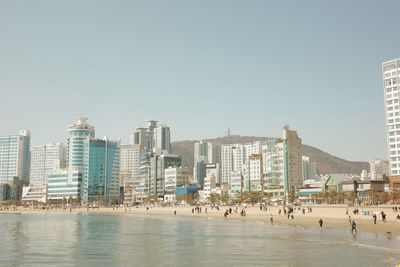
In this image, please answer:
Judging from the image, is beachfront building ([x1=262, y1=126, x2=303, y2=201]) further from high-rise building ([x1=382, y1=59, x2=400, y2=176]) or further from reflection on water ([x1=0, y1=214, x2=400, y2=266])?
reflection on water ([x1=0, y1=214, x2=400, y2=266])

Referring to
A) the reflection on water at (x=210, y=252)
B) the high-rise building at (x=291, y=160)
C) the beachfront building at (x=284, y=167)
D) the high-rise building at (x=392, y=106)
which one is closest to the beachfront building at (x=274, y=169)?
the beachfront building at (x=284, y=167)

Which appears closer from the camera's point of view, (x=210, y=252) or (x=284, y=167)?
(x=210, y=252)

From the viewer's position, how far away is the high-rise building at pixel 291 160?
7057 inches

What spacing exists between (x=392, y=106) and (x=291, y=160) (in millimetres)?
43248

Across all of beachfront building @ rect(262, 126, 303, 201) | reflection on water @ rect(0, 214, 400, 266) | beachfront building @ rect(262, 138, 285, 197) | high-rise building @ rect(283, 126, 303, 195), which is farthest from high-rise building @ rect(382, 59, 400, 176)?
reflection on water @ rect(0, 214, 400, 266)

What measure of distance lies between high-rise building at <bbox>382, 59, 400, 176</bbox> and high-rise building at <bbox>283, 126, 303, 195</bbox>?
35751 mm

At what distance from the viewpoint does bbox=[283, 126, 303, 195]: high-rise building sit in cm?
17925

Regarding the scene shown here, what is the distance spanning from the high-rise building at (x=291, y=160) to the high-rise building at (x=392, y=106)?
35.8m

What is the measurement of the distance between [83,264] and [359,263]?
19.2 m

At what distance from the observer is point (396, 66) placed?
551ft

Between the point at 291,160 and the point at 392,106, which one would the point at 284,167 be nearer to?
the point at 291,160

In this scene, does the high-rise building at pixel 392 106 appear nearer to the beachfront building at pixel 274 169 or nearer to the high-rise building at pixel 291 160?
the high-rise building at pixel 291 160

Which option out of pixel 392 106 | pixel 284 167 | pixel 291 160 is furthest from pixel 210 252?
pixel 392 106

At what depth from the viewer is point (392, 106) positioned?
167 m
